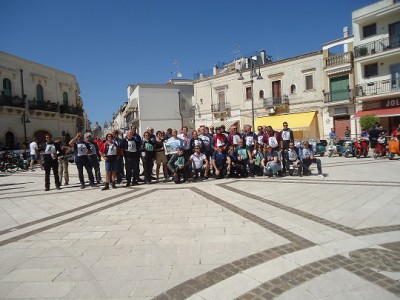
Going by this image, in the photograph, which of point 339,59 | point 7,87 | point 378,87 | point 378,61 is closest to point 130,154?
point 378,87

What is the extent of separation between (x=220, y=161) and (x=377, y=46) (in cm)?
2044

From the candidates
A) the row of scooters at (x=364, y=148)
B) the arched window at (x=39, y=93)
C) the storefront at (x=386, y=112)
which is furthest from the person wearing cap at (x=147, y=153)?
the arched window at (x=39, y=93)

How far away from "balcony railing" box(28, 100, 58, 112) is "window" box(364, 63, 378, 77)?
1215 inches

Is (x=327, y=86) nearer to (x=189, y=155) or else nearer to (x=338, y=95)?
(x=338, y=95)

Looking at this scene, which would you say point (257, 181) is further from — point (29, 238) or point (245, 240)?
point (29, 238)

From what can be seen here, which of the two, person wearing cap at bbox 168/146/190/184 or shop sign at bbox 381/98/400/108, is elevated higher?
shop sign at bbox 381/98/400/108

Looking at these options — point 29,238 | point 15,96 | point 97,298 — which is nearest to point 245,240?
point 97,298

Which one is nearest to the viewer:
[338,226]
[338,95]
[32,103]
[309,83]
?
[338,226]

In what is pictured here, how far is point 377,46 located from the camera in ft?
71.9

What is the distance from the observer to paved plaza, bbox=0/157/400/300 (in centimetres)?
275

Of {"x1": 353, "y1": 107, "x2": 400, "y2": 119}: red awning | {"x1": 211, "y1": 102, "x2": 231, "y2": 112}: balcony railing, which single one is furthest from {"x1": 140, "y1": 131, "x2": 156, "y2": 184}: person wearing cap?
{"x1": 211, "y1": 102, "x2": 231, "y2": 112}: balcony railing

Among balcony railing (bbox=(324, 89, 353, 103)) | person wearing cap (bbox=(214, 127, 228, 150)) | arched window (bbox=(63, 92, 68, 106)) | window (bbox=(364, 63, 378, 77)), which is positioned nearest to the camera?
person wearing cap (bbox=(214, 127, 228, 150))

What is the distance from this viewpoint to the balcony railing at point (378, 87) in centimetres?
2100

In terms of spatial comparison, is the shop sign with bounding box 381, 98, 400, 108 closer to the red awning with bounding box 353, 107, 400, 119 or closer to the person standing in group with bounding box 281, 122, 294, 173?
the red awning with bounding box 353, 107, 400, 119
